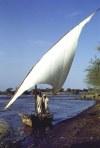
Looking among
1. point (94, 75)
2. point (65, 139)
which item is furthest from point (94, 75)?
point (65, 139)

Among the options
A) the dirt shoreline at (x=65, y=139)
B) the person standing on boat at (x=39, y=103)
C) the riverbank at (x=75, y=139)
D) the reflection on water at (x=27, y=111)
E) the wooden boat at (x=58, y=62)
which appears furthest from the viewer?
the reflection on water at (x=27, y=111)

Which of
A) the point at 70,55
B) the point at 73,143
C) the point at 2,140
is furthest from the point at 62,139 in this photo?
the point at 70,55

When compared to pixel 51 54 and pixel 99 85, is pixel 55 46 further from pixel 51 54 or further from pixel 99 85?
pixel 99 85

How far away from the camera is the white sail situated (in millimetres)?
16913

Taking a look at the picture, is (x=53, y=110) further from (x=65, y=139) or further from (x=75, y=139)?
(x=75, y=139)

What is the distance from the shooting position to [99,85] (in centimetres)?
6294

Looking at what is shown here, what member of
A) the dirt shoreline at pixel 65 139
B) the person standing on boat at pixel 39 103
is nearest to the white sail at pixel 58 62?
the dirt shoreline at pixel 65 139

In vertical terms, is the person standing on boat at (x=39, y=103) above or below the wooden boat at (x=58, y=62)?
below

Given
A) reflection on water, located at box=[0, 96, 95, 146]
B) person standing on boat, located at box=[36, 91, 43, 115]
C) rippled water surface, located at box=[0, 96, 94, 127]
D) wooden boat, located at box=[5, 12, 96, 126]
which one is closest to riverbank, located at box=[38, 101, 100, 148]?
person standing on boat, located at box=[36, 91, 43, 115]

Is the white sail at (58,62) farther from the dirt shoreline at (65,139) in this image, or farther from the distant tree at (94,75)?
the distant tree at (94,75)

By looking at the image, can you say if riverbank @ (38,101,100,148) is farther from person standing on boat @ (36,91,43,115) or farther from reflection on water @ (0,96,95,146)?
reflection on water @ (0,96,95,146)

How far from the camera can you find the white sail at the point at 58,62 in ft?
55.5

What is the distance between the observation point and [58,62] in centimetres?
1784

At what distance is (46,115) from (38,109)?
2.77 ft
